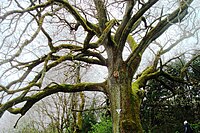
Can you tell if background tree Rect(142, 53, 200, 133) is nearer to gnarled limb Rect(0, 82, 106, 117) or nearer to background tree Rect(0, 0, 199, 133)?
background tree Rect(0, 0, 199, 133)

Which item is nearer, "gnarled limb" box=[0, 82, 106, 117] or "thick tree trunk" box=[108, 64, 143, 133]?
"gnarled limb" box=[0, 82, 106, 117]

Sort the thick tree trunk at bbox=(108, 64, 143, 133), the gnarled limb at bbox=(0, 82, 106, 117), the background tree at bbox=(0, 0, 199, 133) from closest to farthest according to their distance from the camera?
the gnarled limb at bbox=(0, 82, 106, 117) → the background tree at bbox=(0, 0, 199, 133) → the thick tree trunk at bbox=(108, 64, 143, 133)

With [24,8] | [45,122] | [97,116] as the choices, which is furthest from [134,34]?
[45,122]

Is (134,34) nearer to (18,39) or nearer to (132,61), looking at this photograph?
(132,61)

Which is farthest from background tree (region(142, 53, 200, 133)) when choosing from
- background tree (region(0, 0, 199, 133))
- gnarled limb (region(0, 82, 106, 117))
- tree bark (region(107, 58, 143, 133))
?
gnarled limb (region(0, 82, 106, 117))

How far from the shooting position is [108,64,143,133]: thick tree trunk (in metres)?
7.40

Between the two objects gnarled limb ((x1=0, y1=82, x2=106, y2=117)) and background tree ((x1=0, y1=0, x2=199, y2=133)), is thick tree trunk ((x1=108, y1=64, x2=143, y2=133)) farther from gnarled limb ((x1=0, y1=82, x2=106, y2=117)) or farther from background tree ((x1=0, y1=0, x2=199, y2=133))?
gnarled limb ((x1=0, y1=82, x2=106, y2=117))

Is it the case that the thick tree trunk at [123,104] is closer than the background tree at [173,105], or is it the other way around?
the thick tree trunk at [123,104]

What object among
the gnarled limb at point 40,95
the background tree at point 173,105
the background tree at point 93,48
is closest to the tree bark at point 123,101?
the background tree at point 93,48

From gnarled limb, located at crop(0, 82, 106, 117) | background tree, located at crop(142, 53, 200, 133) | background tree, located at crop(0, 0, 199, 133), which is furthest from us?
background tree, located at crop(142, 53, 200, 133)

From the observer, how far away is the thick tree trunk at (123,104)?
7401 mm

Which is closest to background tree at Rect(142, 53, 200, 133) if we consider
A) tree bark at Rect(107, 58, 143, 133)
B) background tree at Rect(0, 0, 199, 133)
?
background tree at Rect(0, 0, 199, 133)

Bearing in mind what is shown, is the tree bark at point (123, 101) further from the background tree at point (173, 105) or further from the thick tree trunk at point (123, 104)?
the background tree at point (173, 105)

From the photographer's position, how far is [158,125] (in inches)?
465
